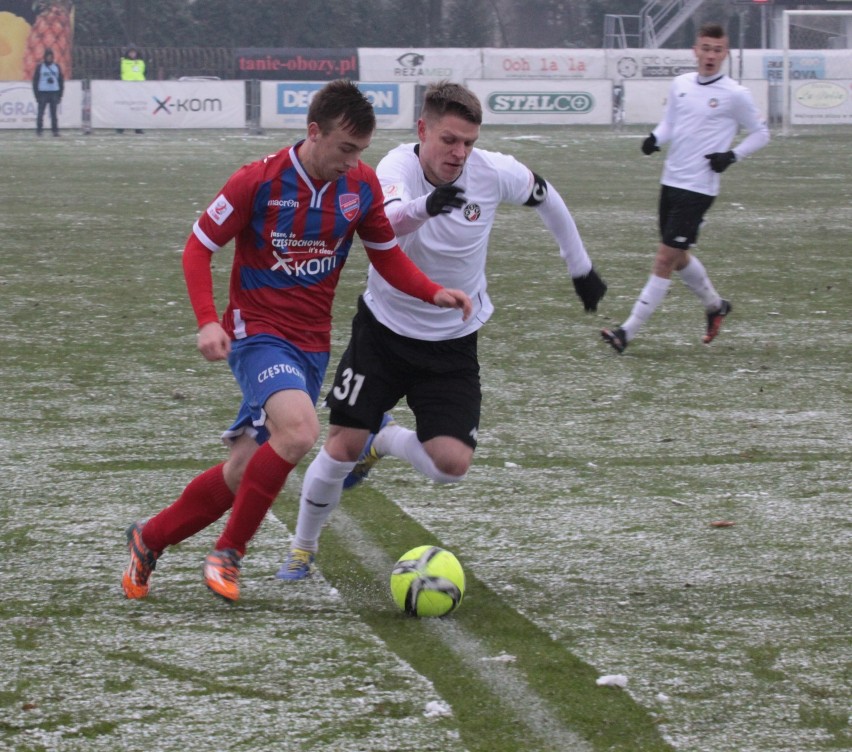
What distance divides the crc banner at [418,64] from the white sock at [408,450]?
123 feet

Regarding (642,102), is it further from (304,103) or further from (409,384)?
(409,384)

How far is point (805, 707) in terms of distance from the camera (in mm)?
3729

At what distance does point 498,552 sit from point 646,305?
431 cm

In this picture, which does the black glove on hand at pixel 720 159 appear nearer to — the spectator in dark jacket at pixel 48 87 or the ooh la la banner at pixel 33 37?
the spectator in dark jacket at pixel 48 87

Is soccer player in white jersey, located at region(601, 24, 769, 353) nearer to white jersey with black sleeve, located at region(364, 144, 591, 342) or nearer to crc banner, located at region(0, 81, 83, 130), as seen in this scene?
→ white jersey with black sleeve, located at region(364, 144, 591, 342)

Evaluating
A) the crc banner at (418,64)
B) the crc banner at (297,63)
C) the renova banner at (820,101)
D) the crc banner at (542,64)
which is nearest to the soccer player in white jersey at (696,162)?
the renova banner at (820,101)

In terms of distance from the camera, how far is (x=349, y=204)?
471cm

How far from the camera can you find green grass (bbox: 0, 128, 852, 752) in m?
3.68

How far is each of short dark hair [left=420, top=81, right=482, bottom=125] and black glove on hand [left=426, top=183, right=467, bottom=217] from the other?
276 mm

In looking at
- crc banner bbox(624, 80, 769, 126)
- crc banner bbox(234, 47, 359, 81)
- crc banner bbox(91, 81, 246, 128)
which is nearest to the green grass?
crc banner bbox(91, 81, 246, 128)

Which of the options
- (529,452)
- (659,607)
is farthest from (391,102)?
(659,607)

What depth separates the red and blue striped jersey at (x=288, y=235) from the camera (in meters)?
4.60

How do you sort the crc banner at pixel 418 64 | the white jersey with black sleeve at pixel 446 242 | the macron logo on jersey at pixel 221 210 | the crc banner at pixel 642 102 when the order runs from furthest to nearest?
the crc banner at pixel 418 64
the crc banner at pixel 642 102
the white jersey with black sleeve at pixel 446 242
the macron logo on jersey at pixel 221 210

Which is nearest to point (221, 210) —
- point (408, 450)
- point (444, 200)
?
point (444, 200)
